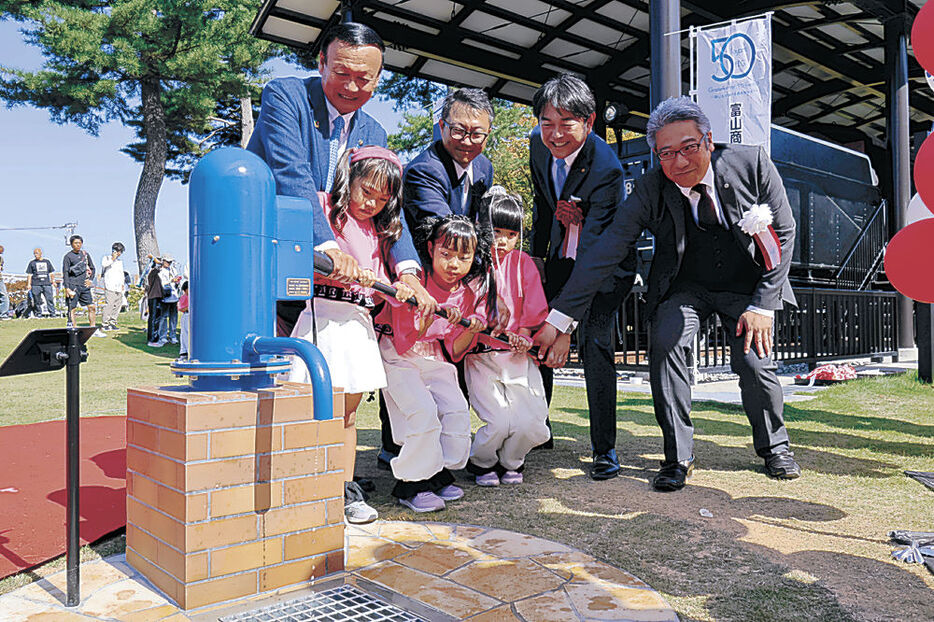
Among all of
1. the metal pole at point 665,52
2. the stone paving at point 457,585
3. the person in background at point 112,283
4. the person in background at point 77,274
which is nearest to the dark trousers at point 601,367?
the stone paving at point 457,585

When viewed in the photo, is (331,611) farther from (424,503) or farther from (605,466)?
(605,466)

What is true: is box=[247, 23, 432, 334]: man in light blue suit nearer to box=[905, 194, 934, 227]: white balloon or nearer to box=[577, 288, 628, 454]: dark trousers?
box=[577, 288, 628, 454]: dark trousers

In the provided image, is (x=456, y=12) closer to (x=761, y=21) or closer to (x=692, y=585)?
(x=761, y=21)

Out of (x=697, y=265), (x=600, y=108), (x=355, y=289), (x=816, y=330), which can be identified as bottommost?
(x=816, y=330)

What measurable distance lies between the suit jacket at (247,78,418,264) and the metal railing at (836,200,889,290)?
884cm

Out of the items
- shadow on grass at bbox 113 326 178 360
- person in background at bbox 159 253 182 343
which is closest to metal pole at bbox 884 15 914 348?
shadow on grass at bbox 113 326 178 360

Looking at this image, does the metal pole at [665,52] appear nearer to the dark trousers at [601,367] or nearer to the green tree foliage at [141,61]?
the dark trousers at [601,367]

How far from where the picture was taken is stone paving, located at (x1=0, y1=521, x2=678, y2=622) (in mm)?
1725

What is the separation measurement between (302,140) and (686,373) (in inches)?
80.0

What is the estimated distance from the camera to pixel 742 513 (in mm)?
2633

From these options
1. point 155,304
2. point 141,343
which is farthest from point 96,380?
point 141,343

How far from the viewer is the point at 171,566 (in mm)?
1761

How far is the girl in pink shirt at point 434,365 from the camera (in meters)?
2.74

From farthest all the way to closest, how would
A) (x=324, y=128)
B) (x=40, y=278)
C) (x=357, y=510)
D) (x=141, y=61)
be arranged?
A: 1. (x=141, y=61)
2. (x=40, y=278)
3. (x=324, y=128)
4. (x=357, y=510)
